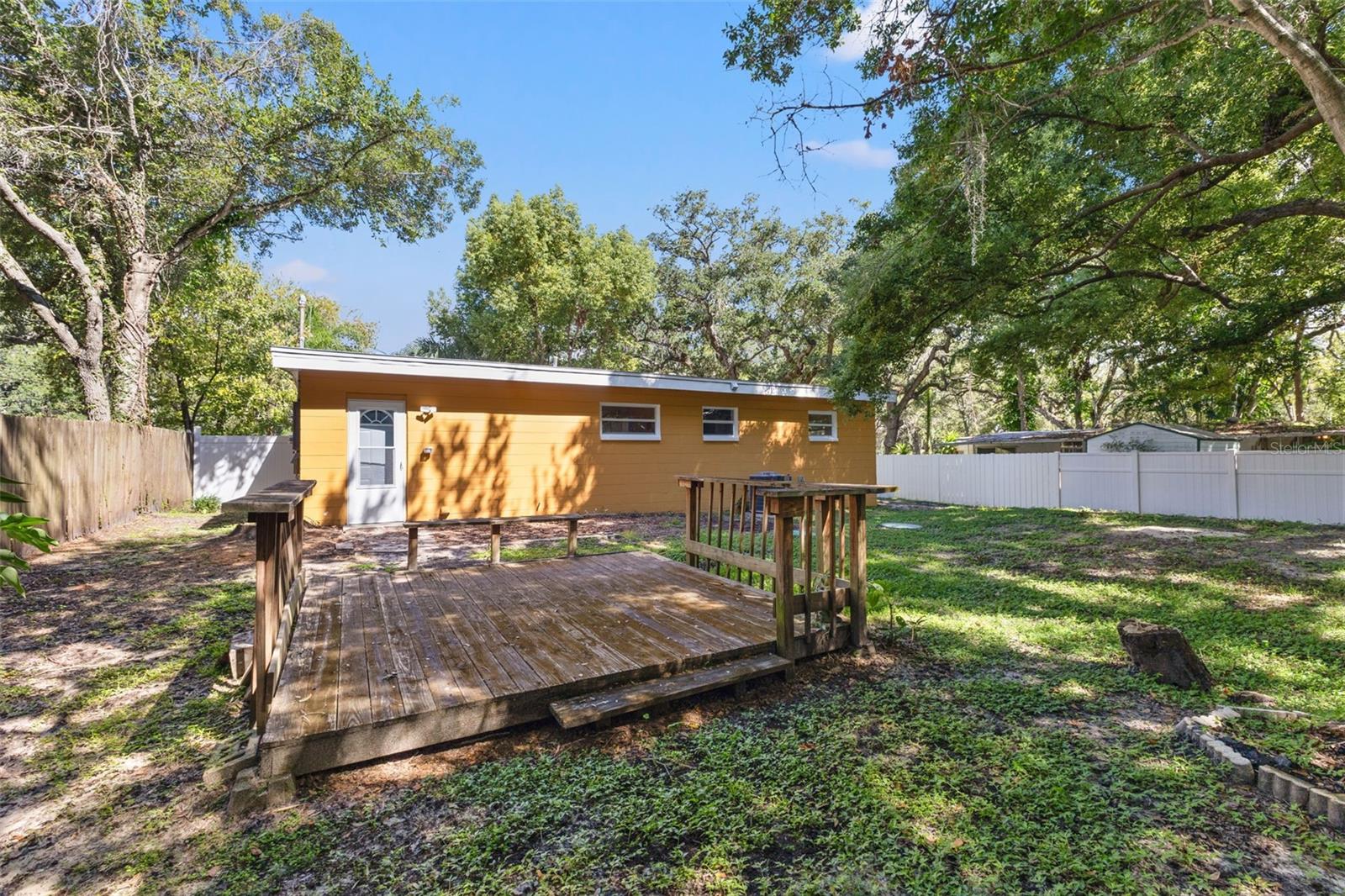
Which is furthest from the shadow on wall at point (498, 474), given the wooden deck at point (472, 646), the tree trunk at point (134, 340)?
the tree trunk at point (134, 340)

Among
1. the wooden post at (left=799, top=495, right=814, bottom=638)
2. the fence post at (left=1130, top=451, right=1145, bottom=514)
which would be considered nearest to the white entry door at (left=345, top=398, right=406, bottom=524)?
the wooden post at (left=799, top=495, right=814, bottom=638)

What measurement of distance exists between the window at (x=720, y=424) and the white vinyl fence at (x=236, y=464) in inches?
380

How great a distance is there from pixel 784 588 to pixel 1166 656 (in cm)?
210

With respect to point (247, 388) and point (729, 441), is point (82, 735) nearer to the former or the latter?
point (729, 441)

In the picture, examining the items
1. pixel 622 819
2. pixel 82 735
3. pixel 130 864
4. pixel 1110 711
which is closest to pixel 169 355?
pixel 82 735

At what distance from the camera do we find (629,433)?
10.6 m

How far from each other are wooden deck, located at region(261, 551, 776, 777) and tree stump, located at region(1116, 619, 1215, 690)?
Answer: 6.69 feet

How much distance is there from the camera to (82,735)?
2.61m

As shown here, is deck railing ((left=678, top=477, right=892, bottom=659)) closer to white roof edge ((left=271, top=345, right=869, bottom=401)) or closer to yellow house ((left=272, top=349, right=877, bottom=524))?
white roof edge ((left=271, top=345, right=869, bottom=401))

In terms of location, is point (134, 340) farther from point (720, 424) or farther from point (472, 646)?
point (472, 646)

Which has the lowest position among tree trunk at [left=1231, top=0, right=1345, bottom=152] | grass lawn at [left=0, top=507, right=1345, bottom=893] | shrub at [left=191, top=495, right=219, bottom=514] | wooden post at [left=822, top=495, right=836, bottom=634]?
grass lawn at [left=0, top=507, right=1345, bottom=893]

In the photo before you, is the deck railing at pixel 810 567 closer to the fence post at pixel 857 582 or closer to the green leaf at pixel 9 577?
the fence post at pixel 857 582

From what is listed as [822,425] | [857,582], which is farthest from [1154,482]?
[857,582]

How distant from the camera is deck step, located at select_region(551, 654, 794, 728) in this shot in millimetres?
2516
